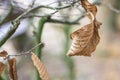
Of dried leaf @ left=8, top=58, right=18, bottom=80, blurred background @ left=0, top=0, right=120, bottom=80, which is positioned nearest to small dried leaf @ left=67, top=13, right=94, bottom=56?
dried leaf @ left=8, top=58, right=18, bottom=80

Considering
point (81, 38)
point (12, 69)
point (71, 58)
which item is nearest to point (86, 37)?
point (81, 38)

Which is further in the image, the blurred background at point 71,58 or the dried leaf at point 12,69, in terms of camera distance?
the blurred background at point 71,58

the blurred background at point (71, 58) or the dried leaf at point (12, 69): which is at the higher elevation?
the dried leaf at point (12, 69)

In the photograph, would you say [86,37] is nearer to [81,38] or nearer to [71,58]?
[81,38]

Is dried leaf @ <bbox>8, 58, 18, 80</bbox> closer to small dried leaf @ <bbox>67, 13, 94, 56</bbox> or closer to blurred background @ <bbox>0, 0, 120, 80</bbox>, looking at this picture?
small dried leaf @ <bbox>67, 13, 94, 56</bbox>

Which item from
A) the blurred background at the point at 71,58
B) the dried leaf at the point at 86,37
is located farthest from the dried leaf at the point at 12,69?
the blurred background at the point at 71,58

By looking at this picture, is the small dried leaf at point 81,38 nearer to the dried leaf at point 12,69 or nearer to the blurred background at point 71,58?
the dried leaf at point 12,69

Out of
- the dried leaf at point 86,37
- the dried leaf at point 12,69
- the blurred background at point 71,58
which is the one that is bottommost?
the blurred background at point 71,58

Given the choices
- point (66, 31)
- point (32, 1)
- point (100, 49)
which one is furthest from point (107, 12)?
point (32, 1)

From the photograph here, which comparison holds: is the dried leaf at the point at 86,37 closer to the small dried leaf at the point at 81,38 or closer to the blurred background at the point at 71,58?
the small dried leaf at the point at 81,38
